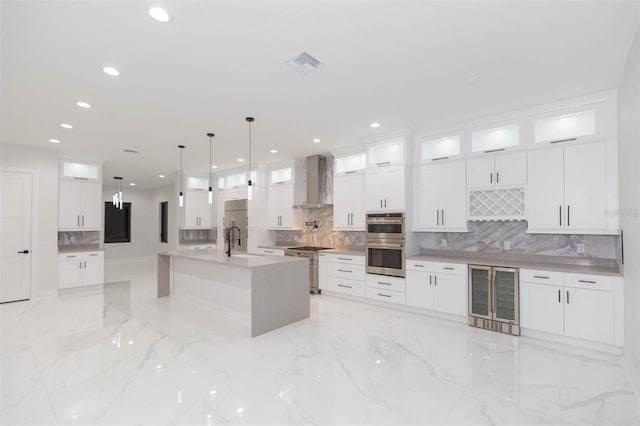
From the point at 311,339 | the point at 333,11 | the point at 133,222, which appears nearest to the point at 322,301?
the point at 311,339

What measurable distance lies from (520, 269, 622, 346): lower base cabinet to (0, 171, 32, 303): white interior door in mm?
7823

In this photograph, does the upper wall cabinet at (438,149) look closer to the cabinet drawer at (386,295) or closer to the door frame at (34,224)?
the cabinet drawer at (386,295)

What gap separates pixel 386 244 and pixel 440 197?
3.56 feet

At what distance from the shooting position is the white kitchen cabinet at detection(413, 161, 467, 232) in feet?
14.8

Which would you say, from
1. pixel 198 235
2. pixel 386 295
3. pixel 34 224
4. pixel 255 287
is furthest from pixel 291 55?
pixel 198 235

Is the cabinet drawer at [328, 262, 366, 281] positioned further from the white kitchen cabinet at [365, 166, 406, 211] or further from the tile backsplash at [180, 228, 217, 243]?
the tile backsplash at [180, 228, 217, 243]

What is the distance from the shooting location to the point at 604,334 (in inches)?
→ 127

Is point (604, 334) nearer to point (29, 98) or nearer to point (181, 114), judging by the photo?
point (181, 114)

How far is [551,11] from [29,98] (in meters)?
5.08

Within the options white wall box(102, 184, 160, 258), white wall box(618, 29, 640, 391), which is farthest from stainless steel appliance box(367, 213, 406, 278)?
white wall box(102, 184, 160, 258)

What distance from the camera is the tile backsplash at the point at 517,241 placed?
148 inches

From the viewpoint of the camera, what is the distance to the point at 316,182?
6.25 m

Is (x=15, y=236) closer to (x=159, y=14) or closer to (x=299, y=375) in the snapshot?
(x=159, y=14)

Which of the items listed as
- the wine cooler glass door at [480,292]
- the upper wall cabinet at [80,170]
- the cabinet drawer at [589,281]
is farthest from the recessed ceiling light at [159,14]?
the upper wall cabinet at [80,170]
